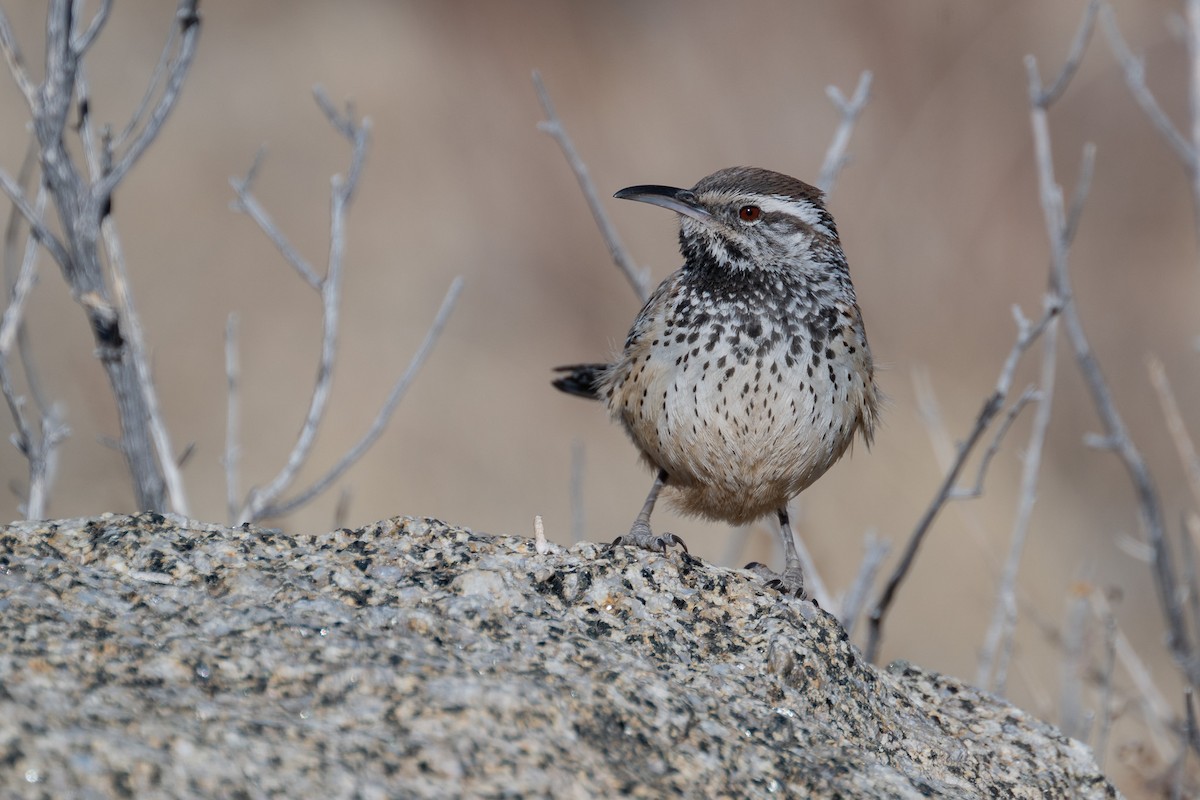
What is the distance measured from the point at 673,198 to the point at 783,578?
3.68 feet

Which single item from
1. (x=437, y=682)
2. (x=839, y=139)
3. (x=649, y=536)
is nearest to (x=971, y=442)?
(x=649, y=536)

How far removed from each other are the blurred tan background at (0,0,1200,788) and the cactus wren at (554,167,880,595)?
4273 millimetres

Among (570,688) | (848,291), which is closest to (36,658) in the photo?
(570,688)

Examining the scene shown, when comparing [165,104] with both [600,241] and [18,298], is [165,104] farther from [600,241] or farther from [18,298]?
[600,241]

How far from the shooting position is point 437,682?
74.9 inches

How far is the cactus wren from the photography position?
3.24 meters

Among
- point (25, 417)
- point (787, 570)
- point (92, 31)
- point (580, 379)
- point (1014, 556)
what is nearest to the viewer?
point (92, 31)

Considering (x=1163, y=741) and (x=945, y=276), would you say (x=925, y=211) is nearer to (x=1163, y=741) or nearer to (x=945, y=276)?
(x=945, y=276)

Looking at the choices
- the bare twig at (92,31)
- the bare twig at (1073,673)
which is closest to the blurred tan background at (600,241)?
the bare twig at (1073,673)

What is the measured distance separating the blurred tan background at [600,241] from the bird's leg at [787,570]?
4.06 meters

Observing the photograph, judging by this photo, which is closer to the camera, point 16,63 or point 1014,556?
point 16,63

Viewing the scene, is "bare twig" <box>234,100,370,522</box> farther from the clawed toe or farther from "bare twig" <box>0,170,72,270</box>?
the clawed toe

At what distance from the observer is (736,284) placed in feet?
11.4

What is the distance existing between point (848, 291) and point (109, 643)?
2399mm
